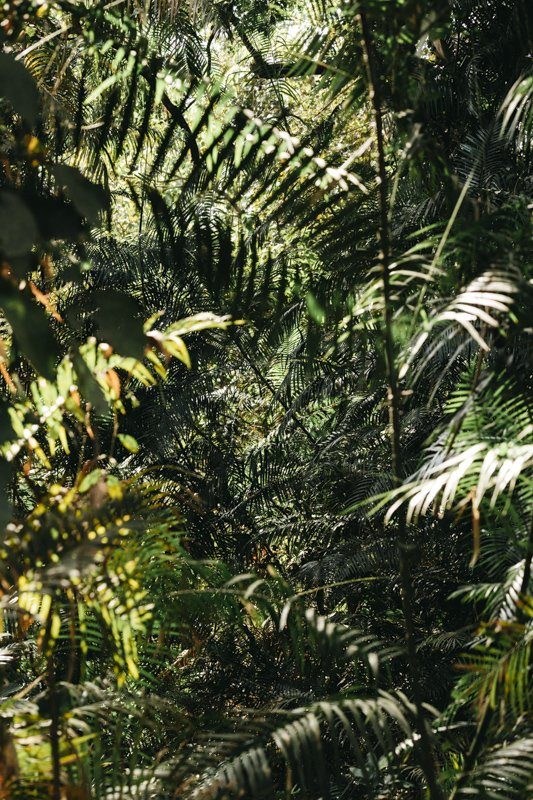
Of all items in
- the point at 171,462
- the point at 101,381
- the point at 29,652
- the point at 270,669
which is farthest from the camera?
the point at 171,462

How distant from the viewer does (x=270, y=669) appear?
2.30 m

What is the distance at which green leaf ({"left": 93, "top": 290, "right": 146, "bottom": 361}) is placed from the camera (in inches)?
24.1

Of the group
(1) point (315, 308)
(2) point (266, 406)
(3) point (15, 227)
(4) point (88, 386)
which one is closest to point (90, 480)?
(4) point (88, 386)

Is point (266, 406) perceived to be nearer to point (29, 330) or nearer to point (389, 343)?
point (389, 343)

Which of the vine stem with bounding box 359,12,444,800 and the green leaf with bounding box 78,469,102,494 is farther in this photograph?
the green leaf with bounding box 78,469,102,494

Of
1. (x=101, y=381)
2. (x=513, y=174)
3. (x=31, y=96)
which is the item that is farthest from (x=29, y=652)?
(x=513, y=174)

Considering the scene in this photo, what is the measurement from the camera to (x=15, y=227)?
1.74 feet

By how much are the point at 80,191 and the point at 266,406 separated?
3.27 m

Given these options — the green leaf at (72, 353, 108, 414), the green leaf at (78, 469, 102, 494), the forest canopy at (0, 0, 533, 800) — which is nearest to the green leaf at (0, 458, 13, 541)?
the forest canopy at (0, 0, 533, 800)

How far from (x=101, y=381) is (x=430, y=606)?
1702 millimetres

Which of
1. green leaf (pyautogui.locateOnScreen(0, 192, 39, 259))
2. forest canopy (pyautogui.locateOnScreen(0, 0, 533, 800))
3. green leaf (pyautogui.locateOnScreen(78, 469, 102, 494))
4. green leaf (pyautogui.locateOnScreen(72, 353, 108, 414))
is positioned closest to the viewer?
green leaf (pyautogui.locateOnScreen(0, 192, 39, 259))

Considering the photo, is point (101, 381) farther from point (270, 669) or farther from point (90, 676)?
point (270, 669)

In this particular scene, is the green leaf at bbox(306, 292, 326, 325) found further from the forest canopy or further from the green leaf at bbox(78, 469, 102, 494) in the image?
the green leaf at bbox(78, 469, 102, 494)

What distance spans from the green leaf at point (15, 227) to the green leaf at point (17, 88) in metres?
0.07
